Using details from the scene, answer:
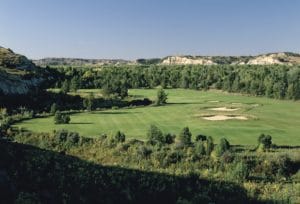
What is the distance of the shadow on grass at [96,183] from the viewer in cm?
4125

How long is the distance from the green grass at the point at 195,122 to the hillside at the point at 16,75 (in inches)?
831

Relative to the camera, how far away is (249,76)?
586 feet

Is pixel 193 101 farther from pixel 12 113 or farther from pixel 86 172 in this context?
pixel 86 172

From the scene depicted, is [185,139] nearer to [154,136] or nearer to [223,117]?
[154,136]

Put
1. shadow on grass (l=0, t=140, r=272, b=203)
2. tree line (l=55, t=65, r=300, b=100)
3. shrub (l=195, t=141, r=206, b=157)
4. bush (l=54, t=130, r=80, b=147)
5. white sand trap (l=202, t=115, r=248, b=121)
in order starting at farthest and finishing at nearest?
1. tree line (l=55, t=65, r=300, b=100)
2. white sand trap (l=202, t=115, r=248, b=121)
3. bush (l=54, t=130, r=80, b=147)
4. shrub (l=195, t=141, r=206, b=157)
5. shadow on grass (l=0, t=140, r=272, b=203)

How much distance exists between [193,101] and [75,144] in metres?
77.3

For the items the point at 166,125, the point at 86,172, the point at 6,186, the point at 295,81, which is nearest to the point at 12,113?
the point at 166,125

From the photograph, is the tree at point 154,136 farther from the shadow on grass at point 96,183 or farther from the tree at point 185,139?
the shadow on grass at point 96,183

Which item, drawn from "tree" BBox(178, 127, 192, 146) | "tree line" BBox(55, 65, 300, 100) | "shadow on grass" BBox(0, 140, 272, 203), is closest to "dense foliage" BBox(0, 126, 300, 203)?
"shadow on grass" BBox(0, 140, 272, 203)

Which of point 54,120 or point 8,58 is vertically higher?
point 8,58

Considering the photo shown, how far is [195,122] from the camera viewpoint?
3750 inches

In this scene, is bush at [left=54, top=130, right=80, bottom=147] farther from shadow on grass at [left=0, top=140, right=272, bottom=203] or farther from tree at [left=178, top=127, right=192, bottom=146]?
tree at [left=178, top=127, right=192, bottom=146]

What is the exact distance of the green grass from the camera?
7989 cm

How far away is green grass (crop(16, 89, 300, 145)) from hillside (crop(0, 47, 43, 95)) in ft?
69.2
